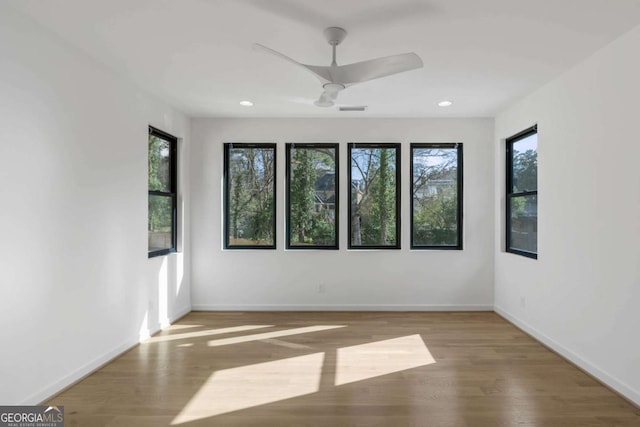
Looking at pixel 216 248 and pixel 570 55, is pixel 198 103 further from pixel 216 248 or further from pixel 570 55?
pixel 570 55

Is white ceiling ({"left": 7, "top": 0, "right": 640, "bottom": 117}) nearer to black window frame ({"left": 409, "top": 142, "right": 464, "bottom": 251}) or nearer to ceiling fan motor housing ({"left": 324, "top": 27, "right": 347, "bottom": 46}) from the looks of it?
ceiling fan motor housing ({"left": 324, "top": 27, "right": 347, "bottom": 46})

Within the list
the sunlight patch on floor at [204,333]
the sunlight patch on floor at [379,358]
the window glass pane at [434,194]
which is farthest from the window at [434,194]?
the sunlight patch on floor at [204,333]

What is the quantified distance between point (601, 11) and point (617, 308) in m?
2.00

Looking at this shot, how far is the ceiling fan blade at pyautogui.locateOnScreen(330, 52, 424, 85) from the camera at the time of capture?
2.32 m

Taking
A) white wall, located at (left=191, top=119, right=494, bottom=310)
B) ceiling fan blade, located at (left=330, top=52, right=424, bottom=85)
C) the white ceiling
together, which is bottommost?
white wall, located at (left=191, top=119, right=494, bottom=310)

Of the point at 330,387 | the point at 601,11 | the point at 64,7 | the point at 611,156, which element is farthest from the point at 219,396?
the point at 601,11

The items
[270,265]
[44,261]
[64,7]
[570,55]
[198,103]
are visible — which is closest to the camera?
[64,7]

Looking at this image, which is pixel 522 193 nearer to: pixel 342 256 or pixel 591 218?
pixel 591 218

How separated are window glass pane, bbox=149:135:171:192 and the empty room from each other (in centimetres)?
4

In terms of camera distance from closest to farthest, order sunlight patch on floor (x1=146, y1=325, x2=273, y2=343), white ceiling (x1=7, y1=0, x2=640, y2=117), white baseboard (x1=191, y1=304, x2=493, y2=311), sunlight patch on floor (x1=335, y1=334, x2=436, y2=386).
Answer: white ceiling (x1=7, y1=0, x2=640, y2=117) < sunlight patch on floor (x1=335, y1=334, x2=436, y2=386) < sunlight patch on floor (x1=146, y1=325, x2=273, y2=343) < white baseboard (x1=191, y1=304, x2=493, y2=311)

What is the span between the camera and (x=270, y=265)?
4.87m

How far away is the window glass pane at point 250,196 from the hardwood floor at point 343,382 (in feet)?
4.24

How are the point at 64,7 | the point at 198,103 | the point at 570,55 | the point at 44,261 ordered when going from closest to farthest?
Result: 1. the point at 64,7
2. the point at 44,261
3. the point at 570,55
4. the point at 198,103

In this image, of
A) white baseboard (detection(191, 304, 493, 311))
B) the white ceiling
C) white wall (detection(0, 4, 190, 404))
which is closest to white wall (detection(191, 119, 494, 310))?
white baseboard (detection(191, 304, 493, 311))
